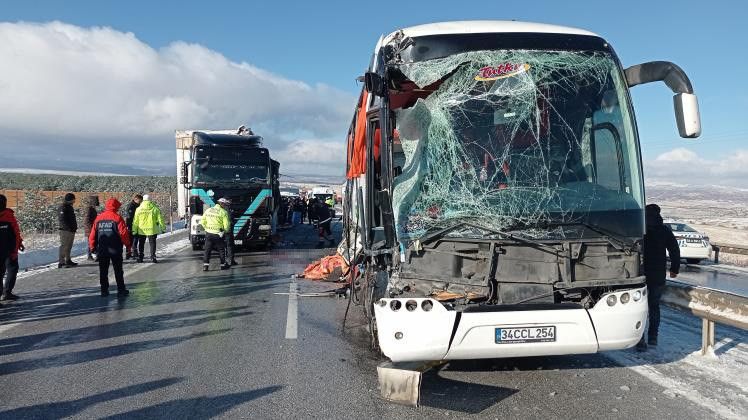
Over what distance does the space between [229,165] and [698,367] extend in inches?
519

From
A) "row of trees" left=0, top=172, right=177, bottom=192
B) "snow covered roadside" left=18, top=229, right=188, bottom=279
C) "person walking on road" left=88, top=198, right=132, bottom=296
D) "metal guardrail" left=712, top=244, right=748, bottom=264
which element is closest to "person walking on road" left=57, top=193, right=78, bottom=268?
"snow covered roadside" left=18, top=229, right=188, bottom=279

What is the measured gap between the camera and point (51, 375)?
5133 mm

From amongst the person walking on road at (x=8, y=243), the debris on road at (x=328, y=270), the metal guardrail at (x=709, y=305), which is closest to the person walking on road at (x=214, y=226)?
the debris on road at (x=328, y=270)

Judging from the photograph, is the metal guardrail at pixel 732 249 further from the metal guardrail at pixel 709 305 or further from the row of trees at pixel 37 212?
the row of trees at pixel 37 212

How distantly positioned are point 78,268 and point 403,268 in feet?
36.0

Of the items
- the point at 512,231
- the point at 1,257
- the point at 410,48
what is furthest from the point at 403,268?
the point at 1,257

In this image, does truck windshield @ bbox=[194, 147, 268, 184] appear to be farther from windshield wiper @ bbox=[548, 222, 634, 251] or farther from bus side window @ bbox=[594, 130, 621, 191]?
windshield wiper @ bbox=[548, 222, 634, 251]

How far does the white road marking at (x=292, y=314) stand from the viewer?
22.4ft

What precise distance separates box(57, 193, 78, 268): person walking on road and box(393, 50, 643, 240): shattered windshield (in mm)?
10630

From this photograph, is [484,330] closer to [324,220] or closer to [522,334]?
[522,334]

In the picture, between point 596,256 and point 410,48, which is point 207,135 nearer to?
point 410,48

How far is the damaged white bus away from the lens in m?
4.41

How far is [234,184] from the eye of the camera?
52.0ft

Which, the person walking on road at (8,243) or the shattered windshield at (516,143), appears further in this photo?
the person walking on road at (8,243)
